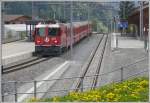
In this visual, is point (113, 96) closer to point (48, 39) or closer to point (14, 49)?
point (48, 39)

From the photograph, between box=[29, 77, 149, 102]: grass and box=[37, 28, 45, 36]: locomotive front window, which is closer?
box=[29, 77, 149, 102]: grass

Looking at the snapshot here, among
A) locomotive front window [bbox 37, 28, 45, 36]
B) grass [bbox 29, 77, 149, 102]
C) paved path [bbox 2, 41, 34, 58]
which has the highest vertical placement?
locomotive front window [bbox 37, 28, 45, 36]

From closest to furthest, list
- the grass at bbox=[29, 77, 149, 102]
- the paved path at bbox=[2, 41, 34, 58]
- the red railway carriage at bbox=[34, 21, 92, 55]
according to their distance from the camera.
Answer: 1. the grass at bbox=[29, 77, 149, 102]
2. the red railway carriage at bbox=[34, 21, 92, 55]
3. the paved path at bbox=[2, 41, 34, 58]

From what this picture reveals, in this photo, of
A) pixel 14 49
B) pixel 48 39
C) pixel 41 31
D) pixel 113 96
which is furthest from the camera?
pixel 14 49

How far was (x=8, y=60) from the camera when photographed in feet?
102

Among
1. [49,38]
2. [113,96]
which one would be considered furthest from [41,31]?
[113,96]

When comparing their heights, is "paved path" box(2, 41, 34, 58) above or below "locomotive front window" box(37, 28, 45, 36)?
below

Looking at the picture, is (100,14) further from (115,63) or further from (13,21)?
(115,63)

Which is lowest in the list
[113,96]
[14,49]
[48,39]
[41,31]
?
[14,49]

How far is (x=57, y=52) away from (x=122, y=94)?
2547 cm

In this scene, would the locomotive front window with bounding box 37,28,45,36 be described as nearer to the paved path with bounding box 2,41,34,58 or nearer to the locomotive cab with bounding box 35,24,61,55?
the locomotive cab with bounding box 35,24,61,55

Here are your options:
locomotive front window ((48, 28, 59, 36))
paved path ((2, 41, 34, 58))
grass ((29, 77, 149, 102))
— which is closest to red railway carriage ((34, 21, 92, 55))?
locomotive front window ((48, 28, 59, 36))

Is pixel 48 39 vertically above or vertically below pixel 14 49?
above

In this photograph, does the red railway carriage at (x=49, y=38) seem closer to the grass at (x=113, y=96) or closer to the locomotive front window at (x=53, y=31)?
the locomotive front window at (x=53, y=31)
